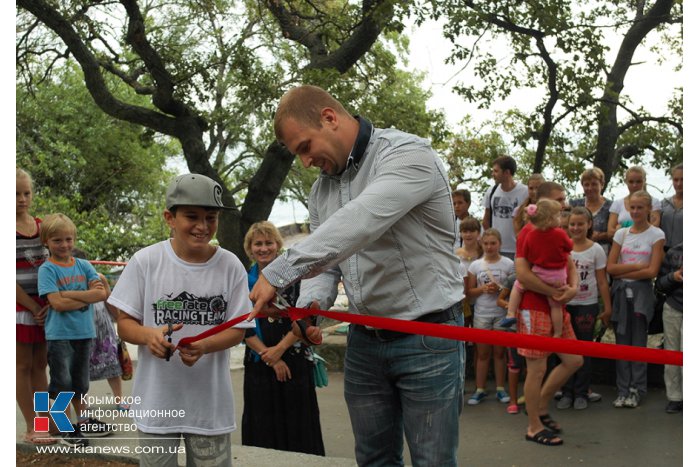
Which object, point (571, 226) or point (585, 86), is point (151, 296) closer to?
point (571, 226)

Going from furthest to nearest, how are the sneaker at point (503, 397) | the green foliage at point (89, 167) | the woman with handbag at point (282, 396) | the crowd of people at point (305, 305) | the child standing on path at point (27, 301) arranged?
the green foliage at point (89, 167) < the sneaker at point (503, 397) < the child standing on path at point (27, 301) < the woman with handbag at point (282, 396) < the crowd of people at point (305, 305)

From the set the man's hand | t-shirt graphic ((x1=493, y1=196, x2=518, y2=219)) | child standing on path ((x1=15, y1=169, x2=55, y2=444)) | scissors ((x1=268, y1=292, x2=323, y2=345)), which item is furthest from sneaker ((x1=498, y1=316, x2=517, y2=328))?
the man's hand

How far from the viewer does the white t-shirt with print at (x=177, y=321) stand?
366 centimetres

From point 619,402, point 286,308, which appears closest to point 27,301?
point 286,308

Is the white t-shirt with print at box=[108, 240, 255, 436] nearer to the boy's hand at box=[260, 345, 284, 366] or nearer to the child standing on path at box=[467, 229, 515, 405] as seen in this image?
the boy's hand at box=[260, 345, 284, 366]

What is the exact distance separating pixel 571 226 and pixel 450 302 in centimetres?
417

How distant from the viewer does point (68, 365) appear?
571 cm

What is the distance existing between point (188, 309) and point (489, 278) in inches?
157

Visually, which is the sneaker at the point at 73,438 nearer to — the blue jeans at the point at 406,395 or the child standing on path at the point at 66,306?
the child standing on path at the point at 66,306

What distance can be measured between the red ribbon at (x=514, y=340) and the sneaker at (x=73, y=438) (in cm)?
302

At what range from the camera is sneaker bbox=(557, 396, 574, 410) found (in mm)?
6915

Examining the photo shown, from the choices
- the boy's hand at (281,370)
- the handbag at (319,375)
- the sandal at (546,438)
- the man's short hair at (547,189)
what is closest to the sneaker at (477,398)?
the sandal at (546,438)

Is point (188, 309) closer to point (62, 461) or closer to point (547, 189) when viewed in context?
A: point (62, 461)

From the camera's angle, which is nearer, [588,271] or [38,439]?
[38,439]
